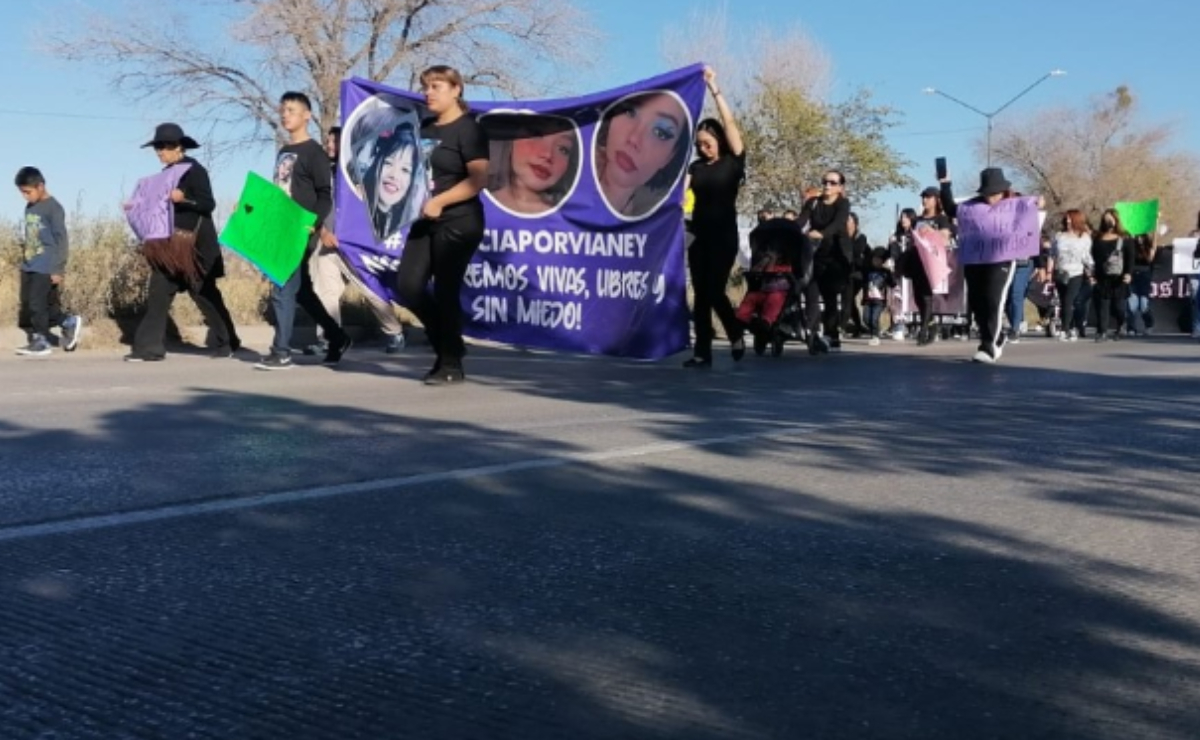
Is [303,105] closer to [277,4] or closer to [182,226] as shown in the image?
[182,226]

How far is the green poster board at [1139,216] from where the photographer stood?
25734 mm

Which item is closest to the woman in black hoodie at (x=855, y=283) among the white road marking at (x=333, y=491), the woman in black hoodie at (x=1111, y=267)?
the woman in black hoodie at (x=1111, y=267)

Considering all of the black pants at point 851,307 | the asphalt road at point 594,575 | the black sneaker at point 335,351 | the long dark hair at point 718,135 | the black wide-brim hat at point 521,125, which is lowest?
the asphalt road at point 594,575

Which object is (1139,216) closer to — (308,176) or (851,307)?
(851,307)

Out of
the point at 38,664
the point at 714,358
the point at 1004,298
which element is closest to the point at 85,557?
the point at 38,664

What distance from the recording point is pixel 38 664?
343cm

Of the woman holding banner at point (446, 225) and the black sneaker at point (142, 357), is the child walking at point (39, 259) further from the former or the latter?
the woman holding banner at point (446, 225)

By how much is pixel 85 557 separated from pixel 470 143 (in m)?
5.80

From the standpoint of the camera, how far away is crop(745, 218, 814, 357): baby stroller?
46.5 feet

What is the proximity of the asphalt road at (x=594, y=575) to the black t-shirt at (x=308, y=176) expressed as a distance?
3666mm

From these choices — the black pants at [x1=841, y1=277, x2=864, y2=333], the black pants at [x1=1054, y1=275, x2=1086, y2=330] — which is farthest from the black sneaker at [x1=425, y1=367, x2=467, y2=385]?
the black pants at [x1=1054, y1=275, x2=1086, y2=330]

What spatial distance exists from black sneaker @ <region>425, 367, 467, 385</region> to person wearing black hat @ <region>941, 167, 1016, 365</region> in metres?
5.23

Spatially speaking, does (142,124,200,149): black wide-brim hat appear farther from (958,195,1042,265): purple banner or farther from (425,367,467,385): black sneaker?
(958,195,1042,265): purple banner

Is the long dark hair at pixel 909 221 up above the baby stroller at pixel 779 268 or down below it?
above
